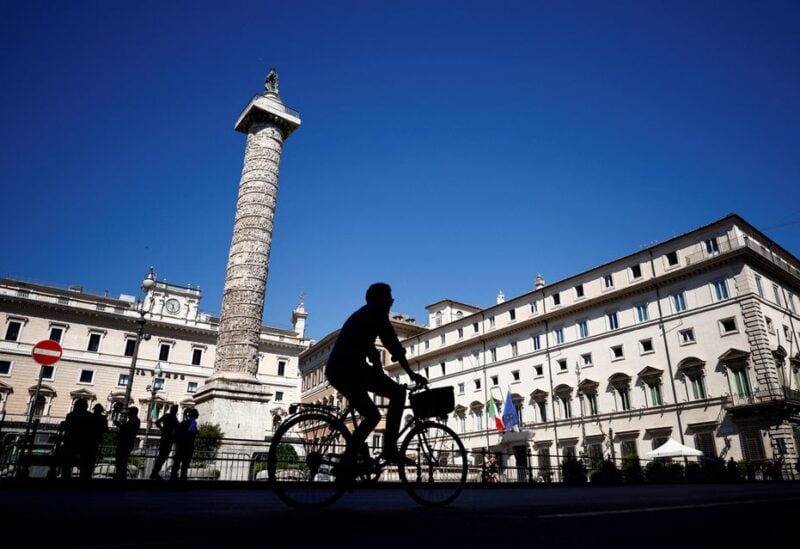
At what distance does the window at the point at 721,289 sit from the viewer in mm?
27898

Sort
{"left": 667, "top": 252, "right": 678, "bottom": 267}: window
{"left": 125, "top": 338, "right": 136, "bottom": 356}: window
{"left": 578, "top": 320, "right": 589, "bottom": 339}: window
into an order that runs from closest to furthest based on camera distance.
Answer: {"left": 667, "top": 252, "right": 678, "bottom": 267}: window < {"left": 578, "top": 320, "right": 589, "bottom": 339}: window < {"left": 125, "top": 338, "right": 136, "bottom": 356}: window

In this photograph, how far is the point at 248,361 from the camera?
25500 mm

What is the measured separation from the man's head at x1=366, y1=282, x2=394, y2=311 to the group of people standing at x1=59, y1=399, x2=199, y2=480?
8.44m

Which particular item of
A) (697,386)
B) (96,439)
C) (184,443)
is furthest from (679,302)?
(96,439)

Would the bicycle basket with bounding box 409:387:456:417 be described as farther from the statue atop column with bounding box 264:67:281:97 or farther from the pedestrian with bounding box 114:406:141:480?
the statue atop column with bounding box 264:67:281:97

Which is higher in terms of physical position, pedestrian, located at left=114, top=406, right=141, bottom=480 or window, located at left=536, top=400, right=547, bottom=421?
window, located at left=536, top=400, right=547, bottom=421

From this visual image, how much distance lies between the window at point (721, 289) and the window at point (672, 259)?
272 cm

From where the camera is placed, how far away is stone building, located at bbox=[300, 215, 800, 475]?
26.1 metres

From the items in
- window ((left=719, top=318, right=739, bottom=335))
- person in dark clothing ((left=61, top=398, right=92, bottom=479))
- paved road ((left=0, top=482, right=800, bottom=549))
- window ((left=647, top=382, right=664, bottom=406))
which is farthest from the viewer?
window ((left=647, top=382, right=664, bottom=406))

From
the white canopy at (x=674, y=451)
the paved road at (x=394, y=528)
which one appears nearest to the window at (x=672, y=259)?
the white canopy at (x=674, y=451)

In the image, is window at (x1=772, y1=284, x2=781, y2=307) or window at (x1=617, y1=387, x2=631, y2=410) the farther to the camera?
window at (x1=617, y1=387, x2=631, y2=410)

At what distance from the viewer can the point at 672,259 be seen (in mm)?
30781

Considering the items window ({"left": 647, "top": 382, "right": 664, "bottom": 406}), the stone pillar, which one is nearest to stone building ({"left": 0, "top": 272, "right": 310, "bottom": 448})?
the stone pillar

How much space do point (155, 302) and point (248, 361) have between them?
29.9m
